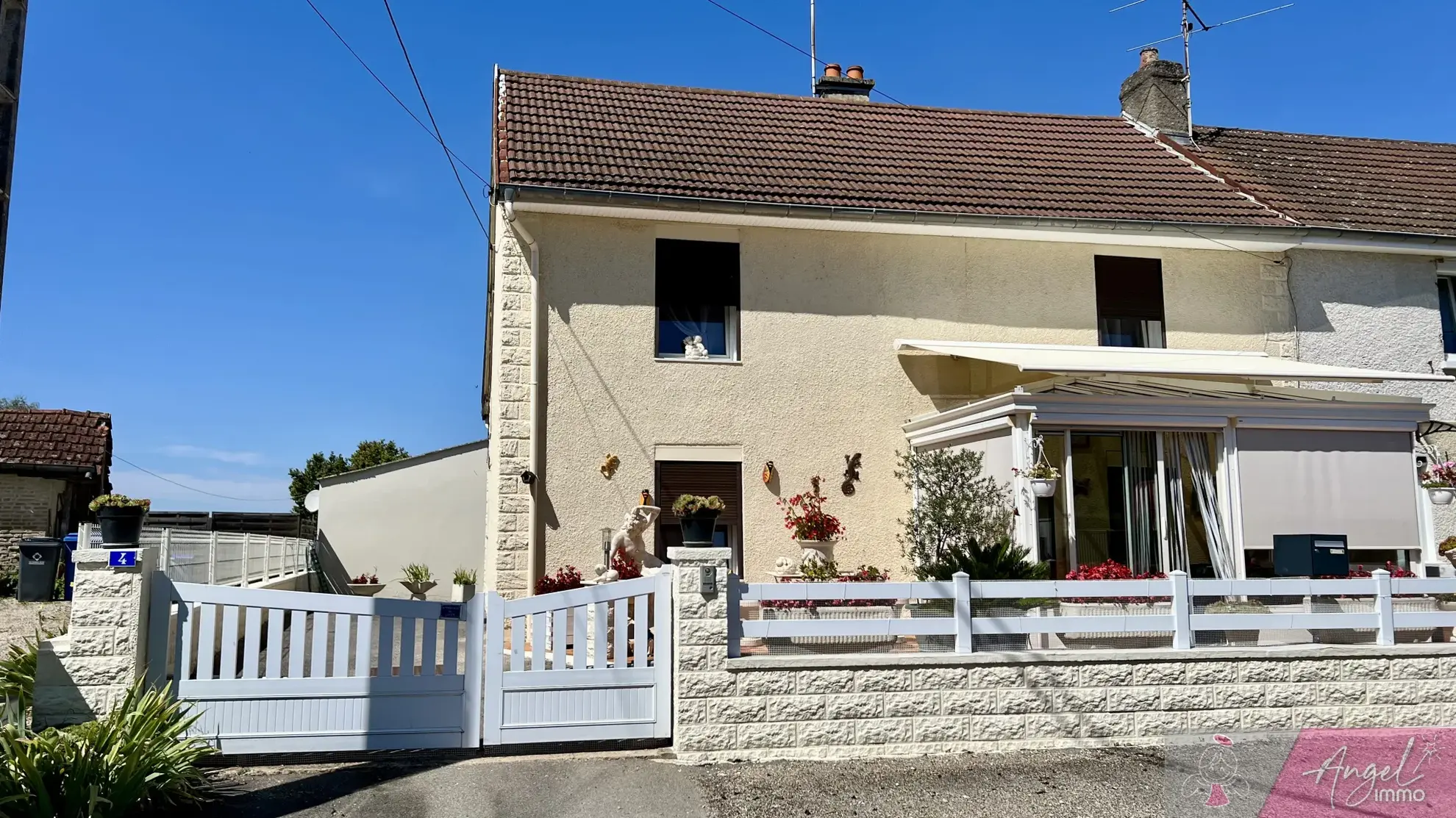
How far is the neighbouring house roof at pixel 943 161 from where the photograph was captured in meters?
14.4

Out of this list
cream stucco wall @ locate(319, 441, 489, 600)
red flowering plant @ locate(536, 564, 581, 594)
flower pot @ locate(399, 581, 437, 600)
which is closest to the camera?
red flowering plant @ locate(536, 564, 581, 594)

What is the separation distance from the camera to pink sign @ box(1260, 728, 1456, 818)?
7.84m

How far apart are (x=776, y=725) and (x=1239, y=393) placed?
8.20 meters

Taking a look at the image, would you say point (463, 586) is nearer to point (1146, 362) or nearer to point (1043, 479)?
point (1043, 479)

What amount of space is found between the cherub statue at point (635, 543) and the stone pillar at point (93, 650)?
5172 mm

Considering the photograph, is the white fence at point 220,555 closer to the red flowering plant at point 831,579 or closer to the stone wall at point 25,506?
the red flowering plant at point 831,579

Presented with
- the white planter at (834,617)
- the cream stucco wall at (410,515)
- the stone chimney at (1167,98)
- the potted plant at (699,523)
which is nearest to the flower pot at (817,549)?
the white planter at (834,617)

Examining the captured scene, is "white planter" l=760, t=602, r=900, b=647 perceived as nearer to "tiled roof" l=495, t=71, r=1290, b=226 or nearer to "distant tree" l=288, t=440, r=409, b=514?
"tiled roof" l=495, t=71, r=1290, b=226

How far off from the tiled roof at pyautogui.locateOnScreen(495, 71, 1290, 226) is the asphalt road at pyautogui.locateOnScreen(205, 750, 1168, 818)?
788cm

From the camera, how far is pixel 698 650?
28.2 feet

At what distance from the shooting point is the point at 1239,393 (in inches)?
517

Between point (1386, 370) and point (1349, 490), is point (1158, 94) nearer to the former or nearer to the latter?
point (1386, 370)

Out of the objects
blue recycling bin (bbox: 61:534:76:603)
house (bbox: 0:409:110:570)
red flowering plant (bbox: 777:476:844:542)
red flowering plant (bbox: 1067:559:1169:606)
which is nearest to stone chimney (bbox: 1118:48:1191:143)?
red flowering plant (bbox: 1067:559:1169:606)

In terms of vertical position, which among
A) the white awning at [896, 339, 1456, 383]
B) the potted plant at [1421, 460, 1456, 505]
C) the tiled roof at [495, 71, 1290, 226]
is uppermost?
the tiled roof at [495, 71, 1290, 226]
